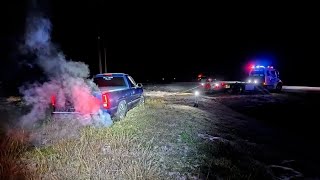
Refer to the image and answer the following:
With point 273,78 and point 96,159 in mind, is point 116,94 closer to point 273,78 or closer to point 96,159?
point 96,159

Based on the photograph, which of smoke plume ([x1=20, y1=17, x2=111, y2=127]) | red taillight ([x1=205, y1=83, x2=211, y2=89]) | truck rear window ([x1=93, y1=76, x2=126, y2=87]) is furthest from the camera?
red taillight ([x1=205, y1=83, x2=211, y2=89])

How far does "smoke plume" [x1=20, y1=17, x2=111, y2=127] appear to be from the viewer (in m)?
9.19

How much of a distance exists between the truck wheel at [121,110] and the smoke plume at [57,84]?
0.93 m

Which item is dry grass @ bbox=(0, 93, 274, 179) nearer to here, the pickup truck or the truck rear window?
the pickup truck

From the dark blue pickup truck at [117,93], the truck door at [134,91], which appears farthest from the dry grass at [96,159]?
the truck door at [134,91]

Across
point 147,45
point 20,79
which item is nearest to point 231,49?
point 147,45

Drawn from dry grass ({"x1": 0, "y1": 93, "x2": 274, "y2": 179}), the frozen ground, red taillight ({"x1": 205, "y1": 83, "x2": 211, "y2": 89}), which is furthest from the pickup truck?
red taillight ({"x1": 205, "y1": 83, "x2": 211, "y2": 89})

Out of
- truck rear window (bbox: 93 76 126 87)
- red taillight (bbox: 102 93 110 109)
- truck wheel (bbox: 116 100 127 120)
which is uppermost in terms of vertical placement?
truck rear window (bbox: 93 76 126 87)

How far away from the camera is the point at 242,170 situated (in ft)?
22.1

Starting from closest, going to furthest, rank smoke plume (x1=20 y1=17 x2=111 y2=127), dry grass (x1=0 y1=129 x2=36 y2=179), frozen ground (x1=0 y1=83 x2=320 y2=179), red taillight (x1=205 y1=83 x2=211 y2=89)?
dry grass (x1=0 y1=129 x2=36 y2=179) → frozen ground (x1=0 y1=83 x2=320 y2=179) → smoke plume (x1=20 y1=17 x2=111 y2=127) → red taillight (x1=205 y1=83 x2=211 y2=89)

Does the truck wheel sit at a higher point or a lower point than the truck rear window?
lower

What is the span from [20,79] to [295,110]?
26.7 metres

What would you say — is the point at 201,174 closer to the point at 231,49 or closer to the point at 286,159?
the point at 286,159

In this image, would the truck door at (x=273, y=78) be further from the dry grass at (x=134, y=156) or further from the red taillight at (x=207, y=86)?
the dry grass at (x=134, y=156)
